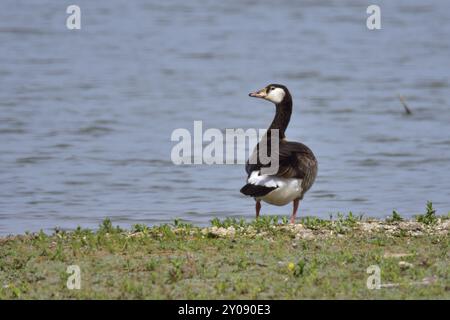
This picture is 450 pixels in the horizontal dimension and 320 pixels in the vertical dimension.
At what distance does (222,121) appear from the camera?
797 inches

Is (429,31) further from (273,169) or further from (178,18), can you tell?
(273,169)

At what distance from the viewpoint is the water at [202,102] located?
1492cm

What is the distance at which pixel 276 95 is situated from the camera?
13.2 m

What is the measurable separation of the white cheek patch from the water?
1.70 meters

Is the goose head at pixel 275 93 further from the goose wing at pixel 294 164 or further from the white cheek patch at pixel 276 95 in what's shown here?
the goose wing at pixel 294 164

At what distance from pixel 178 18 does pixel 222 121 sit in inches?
601

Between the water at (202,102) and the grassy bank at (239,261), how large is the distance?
3.17m

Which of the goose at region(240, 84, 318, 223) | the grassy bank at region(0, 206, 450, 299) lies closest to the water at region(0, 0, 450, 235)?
the goose at region(240, 84, 318, 223)

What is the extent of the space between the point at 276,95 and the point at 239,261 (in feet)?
14.9

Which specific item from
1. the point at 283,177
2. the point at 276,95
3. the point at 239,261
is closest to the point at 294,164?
the point at 283,177

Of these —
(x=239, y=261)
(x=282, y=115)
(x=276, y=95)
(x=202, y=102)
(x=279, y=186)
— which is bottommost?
(x=239, y=261)

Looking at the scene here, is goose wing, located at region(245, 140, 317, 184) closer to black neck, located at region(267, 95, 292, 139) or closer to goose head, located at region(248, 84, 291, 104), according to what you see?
black neck, located at region(267, 95, 292, 139)

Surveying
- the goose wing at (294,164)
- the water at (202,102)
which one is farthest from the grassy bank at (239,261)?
the water at (202,102)

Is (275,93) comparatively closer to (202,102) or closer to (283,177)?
(283,177)
